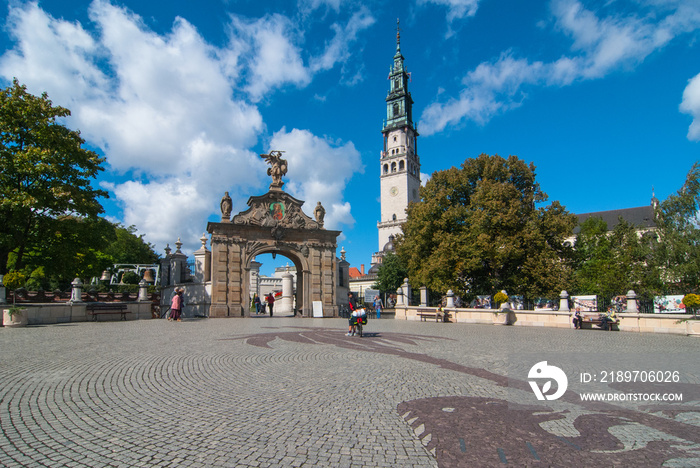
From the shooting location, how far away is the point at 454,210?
1164 inches

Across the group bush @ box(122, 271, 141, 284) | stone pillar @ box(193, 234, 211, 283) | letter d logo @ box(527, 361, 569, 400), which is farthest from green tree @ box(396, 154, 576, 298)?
bush @ box(122, 271, 141, 284)

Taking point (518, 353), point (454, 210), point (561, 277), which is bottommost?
point (518, 353)

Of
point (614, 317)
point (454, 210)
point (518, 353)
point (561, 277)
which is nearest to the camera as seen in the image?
point (518, 353)

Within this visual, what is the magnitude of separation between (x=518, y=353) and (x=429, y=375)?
3.98 metres

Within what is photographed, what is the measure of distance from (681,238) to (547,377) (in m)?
24.7

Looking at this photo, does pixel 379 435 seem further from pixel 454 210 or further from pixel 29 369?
pixel 454 210

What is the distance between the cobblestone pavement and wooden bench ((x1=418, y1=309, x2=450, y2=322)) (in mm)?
15066

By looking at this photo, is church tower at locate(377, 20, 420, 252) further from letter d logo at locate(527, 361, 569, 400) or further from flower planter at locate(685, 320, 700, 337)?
letter d logo at locate(527, 361, 569, 400)

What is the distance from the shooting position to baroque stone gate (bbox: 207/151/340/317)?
1118 inches

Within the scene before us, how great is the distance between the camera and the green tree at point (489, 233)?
26.7 meters

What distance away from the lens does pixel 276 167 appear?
3112 centimetres

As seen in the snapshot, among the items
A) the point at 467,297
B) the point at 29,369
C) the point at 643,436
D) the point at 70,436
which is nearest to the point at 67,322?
the point at 29,369

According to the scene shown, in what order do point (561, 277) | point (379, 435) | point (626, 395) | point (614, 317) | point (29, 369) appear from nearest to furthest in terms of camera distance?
point (379, 435), point (626, 395), point (29, 369), point (614, 317), point (561, 277)

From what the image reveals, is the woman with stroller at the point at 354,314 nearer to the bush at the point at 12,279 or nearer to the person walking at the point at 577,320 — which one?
the person walking at the point at 577,320
